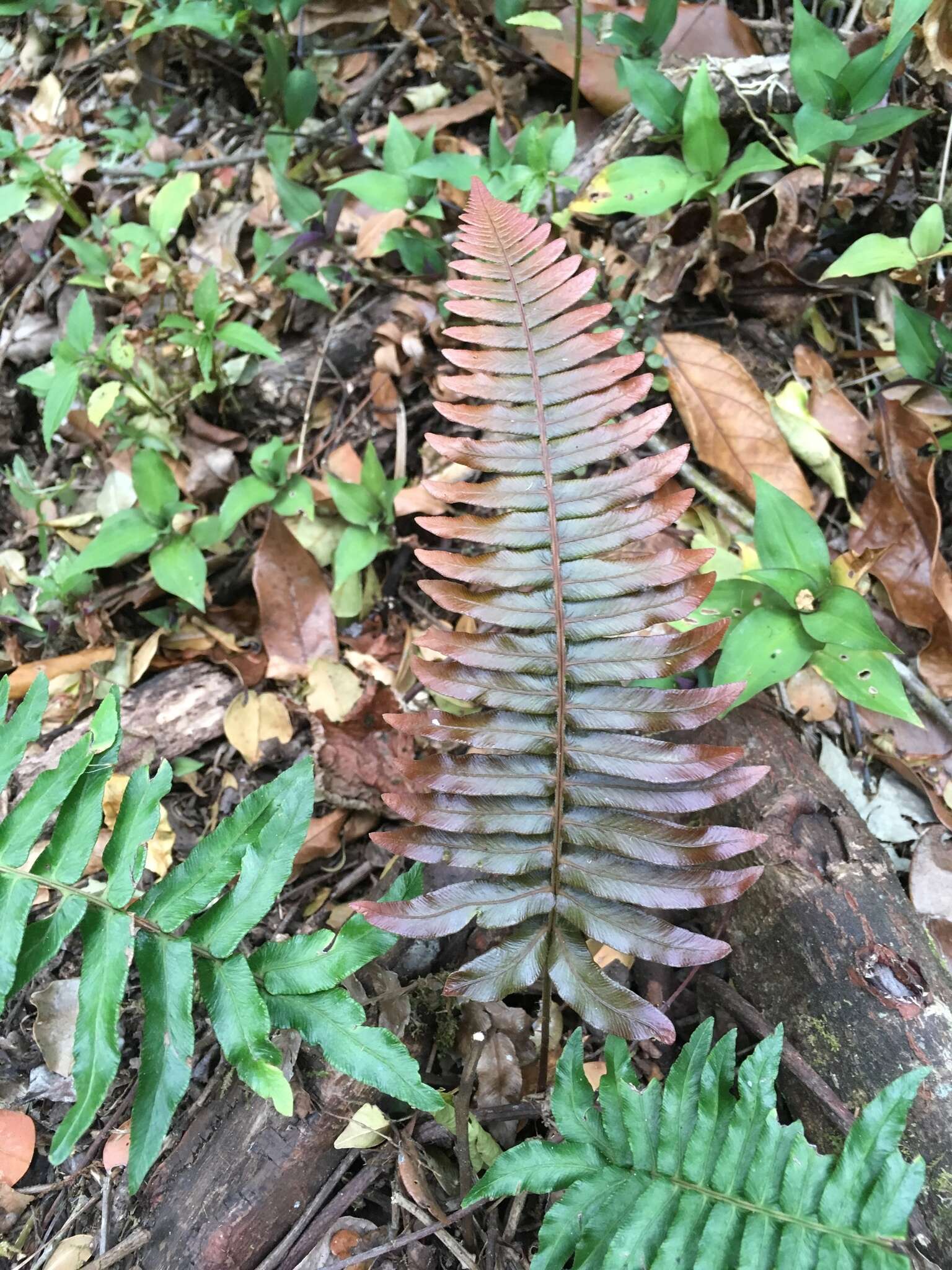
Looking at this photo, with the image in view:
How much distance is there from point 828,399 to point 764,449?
1.07ft

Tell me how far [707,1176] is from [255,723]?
1.65 metres

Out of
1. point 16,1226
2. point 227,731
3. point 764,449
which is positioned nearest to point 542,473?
point 764,449

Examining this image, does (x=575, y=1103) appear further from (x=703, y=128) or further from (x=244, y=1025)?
(x=703, y=128)

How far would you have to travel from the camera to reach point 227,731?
250 cm

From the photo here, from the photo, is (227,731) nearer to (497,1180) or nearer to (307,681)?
(307,681)

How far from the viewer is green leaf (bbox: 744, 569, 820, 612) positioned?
203cm

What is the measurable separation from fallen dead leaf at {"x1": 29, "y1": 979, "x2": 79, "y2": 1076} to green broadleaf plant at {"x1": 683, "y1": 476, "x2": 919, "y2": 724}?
1.80 metres

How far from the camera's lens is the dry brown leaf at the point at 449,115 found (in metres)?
3.35

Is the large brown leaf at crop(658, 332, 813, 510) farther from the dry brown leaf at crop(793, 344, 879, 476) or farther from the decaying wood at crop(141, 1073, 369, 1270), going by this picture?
the decaying wood at crop(141, 1073, 369, 1270)

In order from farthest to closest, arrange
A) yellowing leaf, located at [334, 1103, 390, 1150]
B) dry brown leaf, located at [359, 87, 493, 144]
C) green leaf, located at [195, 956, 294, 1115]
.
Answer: dry brown leaf, located at [359, 87, 493, 144]
yellowing leaf, located at [334, 1103, 390, 1150]
green leaf, located at [195, 956, 294, 1115]

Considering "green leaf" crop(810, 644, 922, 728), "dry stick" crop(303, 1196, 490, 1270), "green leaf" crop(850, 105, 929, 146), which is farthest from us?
"green leaf" crop(850, 105, 929, 146)

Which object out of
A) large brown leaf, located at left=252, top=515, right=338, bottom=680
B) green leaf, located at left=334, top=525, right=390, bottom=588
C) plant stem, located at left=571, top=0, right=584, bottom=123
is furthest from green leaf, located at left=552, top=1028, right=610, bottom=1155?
Answer: plant stem, located at left=571, top=0, right=584, bottom=123

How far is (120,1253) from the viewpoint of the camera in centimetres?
172

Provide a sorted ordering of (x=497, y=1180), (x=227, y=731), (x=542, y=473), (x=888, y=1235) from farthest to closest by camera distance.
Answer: (x=227, y=731) < (x=542, y=473) < (x=497, y=1180) < (x=888, y=1235)
